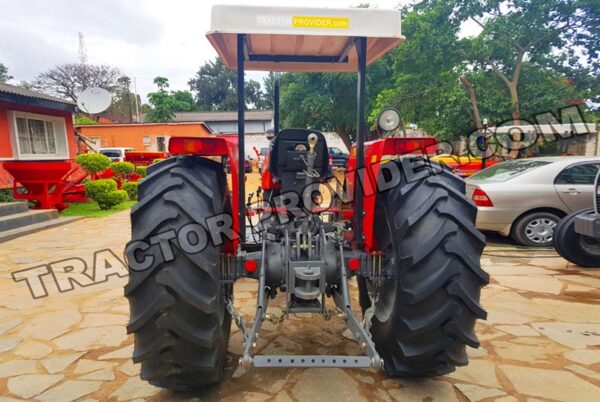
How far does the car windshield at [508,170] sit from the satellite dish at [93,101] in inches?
517

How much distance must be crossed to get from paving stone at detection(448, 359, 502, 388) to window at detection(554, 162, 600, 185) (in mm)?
4854

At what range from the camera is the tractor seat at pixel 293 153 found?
10.9 feet

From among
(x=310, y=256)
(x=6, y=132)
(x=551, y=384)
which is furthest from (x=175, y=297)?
(x=6, y=132)

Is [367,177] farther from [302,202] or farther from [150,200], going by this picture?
[150,200]

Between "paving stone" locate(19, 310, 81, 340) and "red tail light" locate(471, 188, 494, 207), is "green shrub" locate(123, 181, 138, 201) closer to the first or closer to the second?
"paving stone" locate(19, 310, 81, 340)

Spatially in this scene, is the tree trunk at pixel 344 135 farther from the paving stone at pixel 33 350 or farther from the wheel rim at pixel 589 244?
the paving stone at pixel 33 350

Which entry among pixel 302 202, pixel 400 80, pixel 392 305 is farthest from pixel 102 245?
pixel 400 80

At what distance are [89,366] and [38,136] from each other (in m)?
11.9

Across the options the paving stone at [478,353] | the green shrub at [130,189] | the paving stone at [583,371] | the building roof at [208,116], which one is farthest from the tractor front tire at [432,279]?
the building roof at [208,116]

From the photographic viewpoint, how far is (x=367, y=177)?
9.11 ft

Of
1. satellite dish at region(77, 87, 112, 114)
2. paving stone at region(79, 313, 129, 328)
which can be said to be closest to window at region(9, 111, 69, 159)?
satellite dish at region(77, 87, 112, 114)

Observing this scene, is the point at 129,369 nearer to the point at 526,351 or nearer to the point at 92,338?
the point at 92,338

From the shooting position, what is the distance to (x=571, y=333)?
141 inches

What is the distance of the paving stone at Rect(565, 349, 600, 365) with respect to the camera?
3086 millimetres
